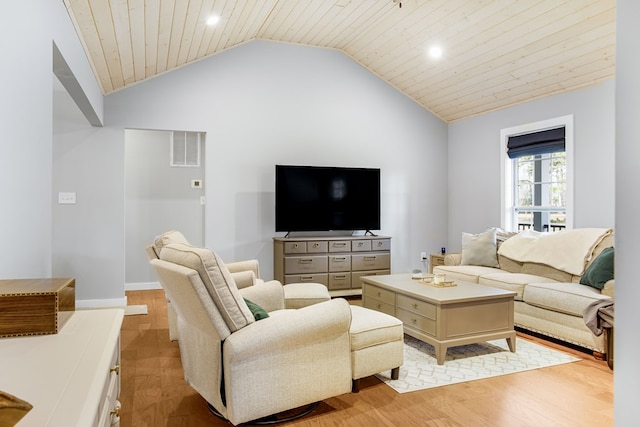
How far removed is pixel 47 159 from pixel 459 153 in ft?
18.7

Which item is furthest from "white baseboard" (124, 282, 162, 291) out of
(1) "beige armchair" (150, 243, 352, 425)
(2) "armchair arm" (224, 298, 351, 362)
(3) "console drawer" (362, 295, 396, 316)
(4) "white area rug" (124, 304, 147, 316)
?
(2) "armchair arm" (224, 298, 351, 362)

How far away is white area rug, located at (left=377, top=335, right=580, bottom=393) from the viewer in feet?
9.62

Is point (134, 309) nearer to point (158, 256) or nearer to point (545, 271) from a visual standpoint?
point (158, 256)

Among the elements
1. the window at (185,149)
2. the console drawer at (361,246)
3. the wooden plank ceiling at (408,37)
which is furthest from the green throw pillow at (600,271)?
the window at (185,149)

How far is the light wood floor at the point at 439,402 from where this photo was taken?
2.38 meters

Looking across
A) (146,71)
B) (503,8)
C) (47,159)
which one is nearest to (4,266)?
(47,159)

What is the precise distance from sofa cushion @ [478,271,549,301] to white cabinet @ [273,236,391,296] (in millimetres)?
1592

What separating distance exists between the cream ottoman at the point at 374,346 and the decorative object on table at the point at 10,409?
7.29ft

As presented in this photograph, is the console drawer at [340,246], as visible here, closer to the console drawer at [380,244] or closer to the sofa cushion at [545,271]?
the console drawer at [380,244]

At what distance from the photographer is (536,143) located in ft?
17.7

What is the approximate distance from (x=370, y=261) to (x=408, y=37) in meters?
2.83

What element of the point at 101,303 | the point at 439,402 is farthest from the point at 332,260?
the point at 439,402

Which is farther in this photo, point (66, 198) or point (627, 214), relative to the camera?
point (66, 198)

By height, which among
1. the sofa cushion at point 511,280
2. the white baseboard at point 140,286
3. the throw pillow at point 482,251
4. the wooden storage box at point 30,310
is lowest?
the white baseboard at point 140,286
